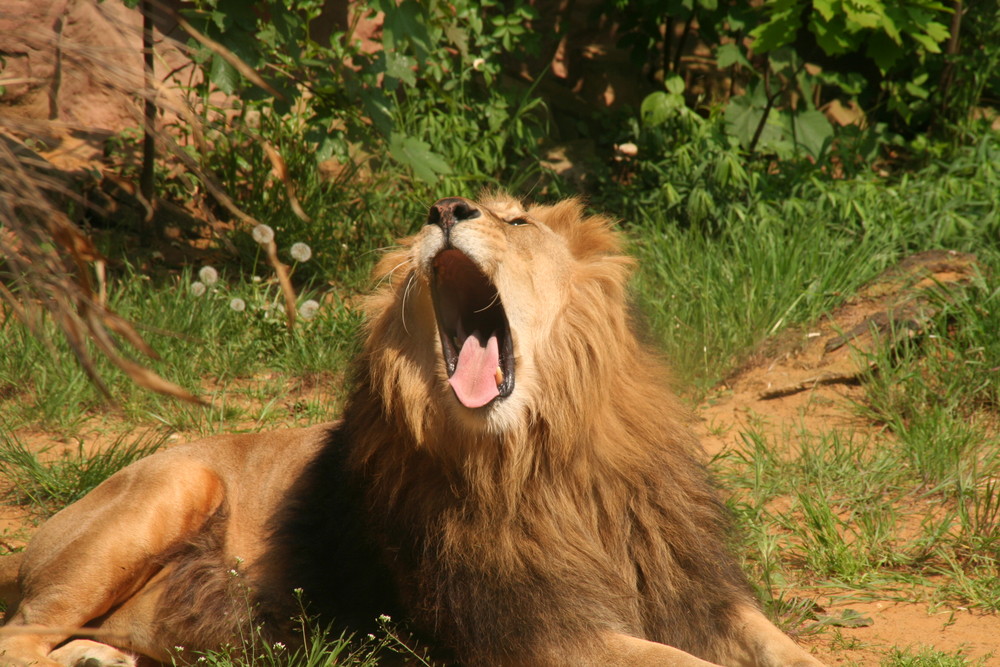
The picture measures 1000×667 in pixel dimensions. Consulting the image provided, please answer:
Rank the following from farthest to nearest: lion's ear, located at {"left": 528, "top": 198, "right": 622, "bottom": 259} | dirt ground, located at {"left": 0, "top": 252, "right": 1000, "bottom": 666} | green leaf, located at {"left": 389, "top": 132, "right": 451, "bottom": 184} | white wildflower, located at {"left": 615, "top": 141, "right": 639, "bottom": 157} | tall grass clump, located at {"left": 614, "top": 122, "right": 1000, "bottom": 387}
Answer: white wildflower, located at {"left": 615, "top": 141, "right": 639, "bottom": 157}
tall grass clump, located at {"left": 614, "top": 122, "right": 1000, "bottom": 387}
green leaf, located at {"left": 389, "top": 132, "right": 451, "bottom": 184}
dirt ground, located at {"left": 0, "top": 252, "right": 1000, "bottom": 666}
lion's ear, located at {"left": 528, "top": 198, "right": 622, "bottom": 259}

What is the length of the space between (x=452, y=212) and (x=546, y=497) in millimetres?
846

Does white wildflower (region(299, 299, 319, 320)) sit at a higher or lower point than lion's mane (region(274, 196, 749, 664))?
lower

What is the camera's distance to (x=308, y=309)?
5430mm

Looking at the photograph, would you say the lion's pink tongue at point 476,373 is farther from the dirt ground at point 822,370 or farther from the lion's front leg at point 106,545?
the dirt ground at point 822,370

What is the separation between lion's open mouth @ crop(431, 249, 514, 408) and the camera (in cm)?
294

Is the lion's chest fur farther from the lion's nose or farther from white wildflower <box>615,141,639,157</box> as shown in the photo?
white wildflower <box>615,141,639,157</box>

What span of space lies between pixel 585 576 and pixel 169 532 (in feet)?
4.74

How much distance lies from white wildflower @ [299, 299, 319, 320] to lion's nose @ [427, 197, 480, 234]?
8.12 feet

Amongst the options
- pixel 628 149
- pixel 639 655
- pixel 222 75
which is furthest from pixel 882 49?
pixel 639 655

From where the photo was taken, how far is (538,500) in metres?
2.93

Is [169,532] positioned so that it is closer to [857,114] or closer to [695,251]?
[695,251]

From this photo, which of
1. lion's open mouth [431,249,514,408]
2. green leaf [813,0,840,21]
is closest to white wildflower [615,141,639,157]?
green leaf [813,0,840,21]

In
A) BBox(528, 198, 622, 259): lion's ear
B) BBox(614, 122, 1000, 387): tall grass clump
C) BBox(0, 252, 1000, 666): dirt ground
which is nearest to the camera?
BBox(528, 198, 622, 259): lion's ear

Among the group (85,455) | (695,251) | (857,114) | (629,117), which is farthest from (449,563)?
(857,114)
